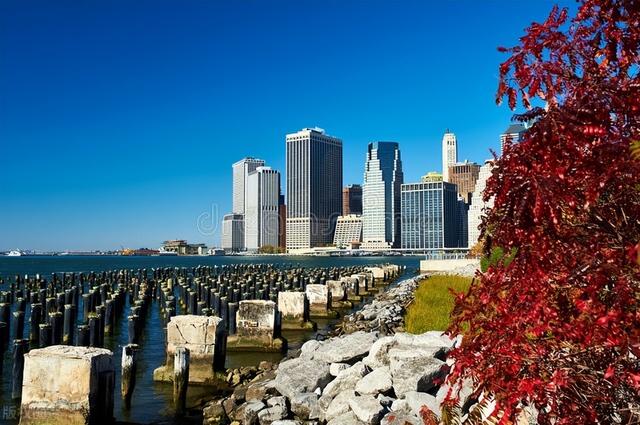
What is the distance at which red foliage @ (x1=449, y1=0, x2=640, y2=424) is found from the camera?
8.41 feet

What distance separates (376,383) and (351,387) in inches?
30.3

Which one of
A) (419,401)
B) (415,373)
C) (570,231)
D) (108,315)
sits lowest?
(108,315)

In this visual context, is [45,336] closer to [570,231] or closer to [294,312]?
[294,312]

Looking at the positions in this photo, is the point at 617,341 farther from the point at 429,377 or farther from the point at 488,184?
the point at 429,377

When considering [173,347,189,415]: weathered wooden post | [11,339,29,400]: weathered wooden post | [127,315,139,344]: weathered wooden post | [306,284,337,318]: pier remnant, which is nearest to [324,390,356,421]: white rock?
[173,347,189,415]: weathered wooden post

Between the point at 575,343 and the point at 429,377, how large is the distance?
553 cm

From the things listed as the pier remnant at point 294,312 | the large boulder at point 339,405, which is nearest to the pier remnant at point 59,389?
the large boulder at point 339,405

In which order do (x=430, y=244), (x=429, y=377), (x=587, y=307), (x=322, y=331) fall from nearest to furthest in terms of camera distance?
1. (x=587, y=307)
2. (x=429, y=377)
3. (x=322, y=331)
4. (x=430, y=244)

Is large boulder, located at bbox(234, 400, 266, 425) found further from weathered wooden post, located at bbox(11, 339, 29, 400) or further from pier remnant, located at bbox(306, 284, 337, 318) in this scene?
pier remnant, located at bbox(306, 284, 337, 318)

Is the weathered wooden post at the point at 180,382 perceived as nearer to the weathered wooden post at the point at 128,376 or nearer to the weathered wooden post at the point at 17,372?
the weathered wooden post at the point at 128,376

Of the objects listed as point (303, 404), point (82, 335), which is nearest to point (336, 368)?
point (303, 404)

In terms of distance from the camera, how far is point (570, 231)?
281cm

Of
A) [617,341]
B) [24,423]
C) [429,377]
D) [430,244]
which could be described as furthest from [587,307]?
[430,244]

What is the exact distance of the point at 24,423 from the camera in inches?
365
